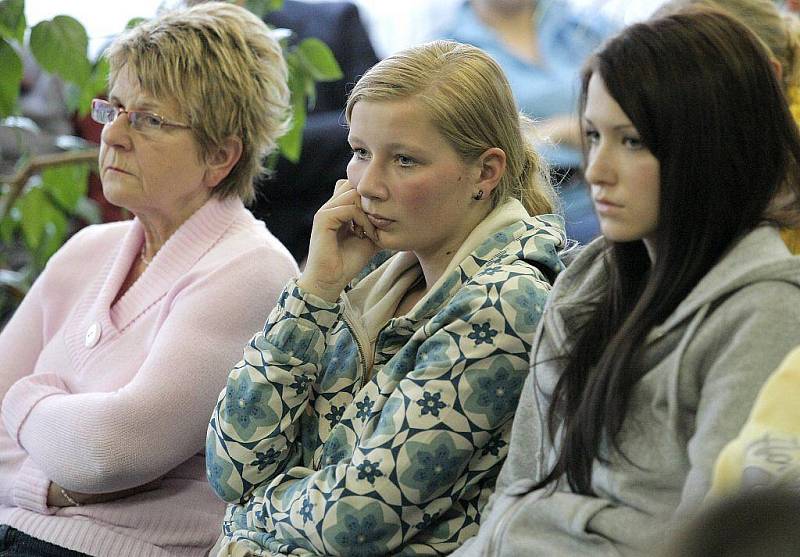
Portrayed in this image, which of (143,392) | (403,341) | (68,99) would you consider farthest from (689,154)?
(68,99)

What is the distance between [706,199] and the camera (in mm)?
1083

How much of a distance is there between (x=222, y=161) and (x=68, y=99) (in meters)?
0.62

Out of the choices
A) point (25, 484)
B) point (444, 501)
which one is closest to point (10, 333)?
point (25, 484)

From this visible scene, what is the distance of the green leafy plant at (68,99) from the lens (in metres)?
2.05

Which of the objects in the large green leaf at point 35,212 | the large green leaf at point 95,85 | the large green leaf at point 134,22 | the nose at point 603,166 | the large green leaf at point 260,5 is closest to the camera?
the nose at point 603,166

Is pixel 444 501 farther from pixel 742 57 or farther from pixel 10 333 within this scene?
pixel 10 333

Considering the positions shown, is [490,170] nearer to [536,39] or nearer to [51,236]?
Result: [51,236]

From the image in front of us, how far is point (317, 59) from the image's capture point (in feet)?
7.13

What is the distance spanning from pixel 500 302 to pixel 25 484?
2.77 feet

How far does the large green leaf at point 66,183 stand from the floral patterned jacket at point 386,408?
42.7 inches

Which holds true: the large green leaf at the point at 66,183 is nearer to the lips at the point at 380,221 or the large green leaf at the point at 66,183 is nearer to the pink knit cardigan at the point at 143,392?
the pink knit cardigan at the point at 143,392

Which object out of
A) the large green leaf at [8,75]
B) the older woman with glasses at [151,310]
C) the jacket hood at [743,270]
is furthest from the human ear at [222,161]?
the jacket hood at [743,270]

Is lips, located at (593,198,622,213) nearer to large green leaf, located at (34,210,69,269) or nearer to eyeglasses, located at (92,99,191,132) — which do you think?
eyeglasses, located at (92,99,191,132)

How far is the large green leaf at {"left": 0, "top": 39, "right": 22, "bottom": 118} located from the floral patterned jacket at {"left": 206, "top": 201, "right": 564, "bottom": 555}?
970mm
